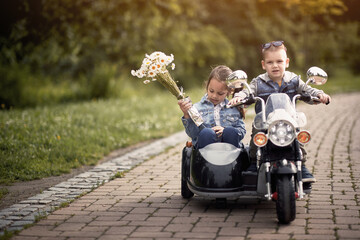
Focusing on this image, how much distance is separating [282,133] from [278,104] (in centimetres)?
33

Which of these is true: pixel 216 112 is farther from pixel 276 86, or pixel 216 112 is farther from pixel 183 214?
pixel 183 214

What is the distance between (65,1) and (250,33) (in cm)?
2131

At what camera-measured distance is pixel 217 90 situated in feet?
16.5

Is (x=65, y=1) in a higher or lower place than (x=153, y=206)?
higher

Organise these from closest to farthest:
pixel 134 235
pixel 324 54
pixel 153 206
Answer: pixel 134 235, pixel 153 206, pixel 324 54

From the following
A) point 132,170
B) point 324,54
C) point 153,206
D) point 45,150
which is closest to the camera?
point 153,206

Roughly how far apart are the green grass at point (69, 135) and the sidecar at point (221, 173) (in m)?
2.59

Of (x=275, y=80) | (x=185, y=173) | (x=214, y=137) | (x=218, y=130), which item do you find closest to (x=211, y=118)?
(x=218, y=130)

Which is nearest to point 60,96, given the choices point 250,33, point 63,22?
point 63,22

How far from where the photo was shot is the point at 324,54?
39.7 metres

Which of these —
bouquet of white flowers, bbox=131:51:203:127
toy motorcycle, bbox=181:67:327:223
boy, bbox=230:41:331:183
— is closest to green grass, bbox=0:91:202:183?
bouquet of white flowers, bbox=131:51:203:127

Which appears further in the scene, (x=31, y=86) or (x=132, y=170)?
(x=31, y=86)

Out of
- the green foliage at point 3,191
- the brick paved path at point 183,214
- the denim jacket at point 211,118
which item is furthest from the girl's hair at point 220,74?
the green foliage at point 3,191

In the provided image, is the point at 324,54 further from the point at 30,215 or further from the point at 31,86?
the point at 30,215
